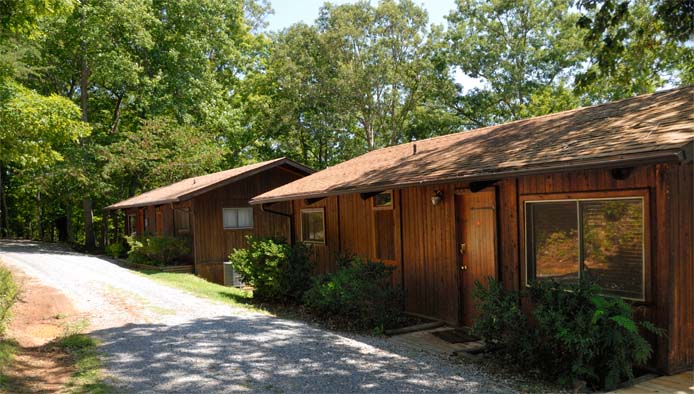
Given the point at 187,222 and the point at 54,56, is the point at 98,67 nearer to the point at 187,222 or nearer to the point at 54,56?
the point at 54,56

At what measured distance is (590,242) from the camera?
6215 millimetres

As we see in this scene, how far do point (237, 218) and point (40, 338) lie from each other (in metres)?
11.0

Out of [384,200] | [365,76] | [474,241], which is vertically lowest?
[474,241]

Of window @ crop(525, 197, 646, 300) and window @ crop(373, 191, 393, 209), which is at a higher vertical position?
window @ crop(373, 191, 393, 209)

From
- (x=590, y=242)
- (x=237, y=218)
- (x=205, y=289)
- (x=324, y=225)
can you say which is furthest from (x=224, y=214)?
(x=590, y=242)

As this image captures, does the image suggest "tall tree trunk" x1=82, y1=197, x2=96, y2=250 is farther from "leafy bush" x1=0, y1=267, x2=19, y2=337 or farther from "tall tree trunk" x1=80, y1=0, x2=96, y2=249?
"leafy bush" x1=0, y1=267, x2=19, y2=337

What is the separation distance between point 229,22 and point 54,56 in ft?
34.1

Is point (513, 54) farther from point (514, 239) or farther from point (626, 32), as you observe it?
point (514, 239)

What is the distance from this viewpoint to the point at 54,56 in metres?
27.5

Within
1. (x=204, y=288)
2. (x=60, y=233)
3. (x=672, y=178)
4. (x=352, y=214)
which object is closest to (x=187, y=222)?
(x=204, y=288)

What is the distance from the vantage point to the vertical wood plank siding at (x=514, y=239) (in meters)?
5.48

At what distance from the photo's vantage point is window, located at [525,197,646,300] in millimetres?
5781

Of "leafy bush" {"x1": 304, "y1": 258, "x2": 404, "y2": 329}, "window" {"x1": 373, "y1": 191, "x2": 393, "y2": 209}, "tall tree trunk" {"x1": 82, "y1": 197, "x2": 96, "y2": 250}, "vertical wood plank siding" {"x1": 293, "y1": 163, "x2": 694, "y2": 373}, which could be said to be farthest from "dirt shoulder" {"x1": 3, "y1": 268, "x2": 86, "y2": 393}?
"tall tree trunk" {"x1": 82, "y1": 197, "x2": 96, "y2": 250}

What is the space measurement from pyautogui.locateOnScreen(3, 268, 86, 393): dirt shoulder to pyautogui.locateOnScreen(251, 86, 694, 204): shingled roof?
16.8ft
